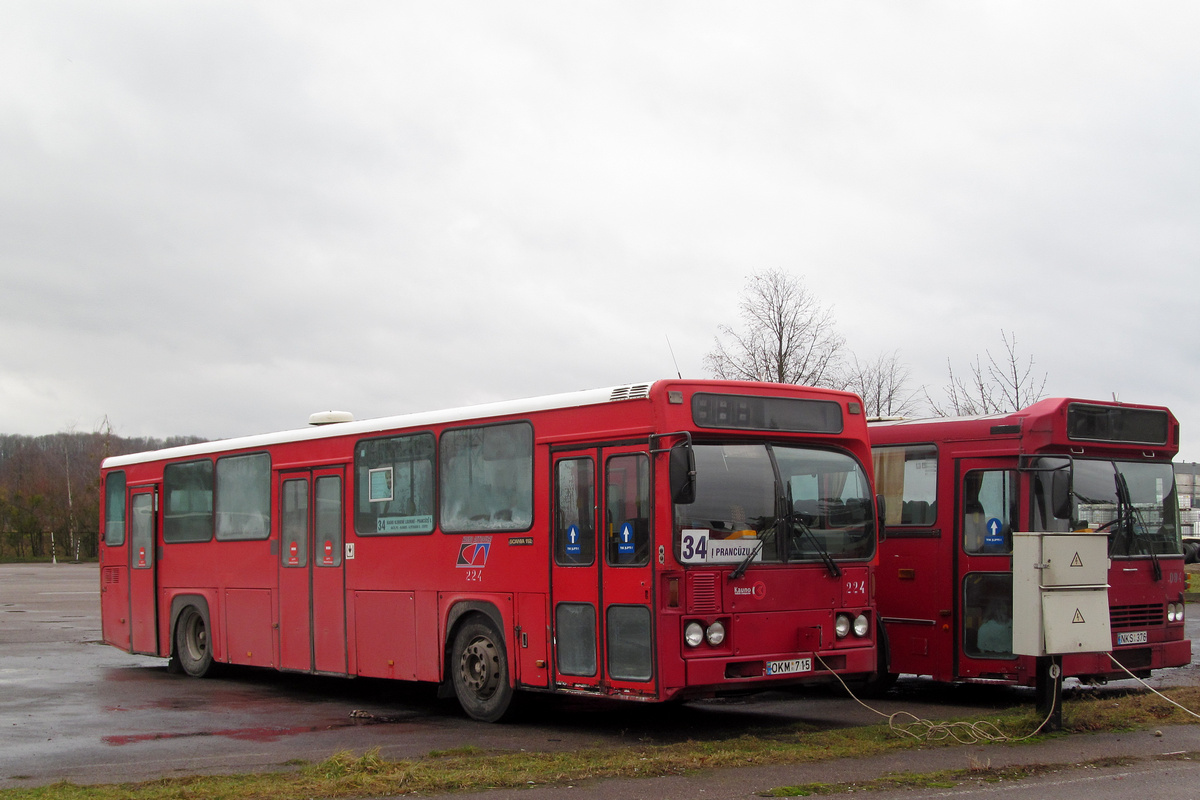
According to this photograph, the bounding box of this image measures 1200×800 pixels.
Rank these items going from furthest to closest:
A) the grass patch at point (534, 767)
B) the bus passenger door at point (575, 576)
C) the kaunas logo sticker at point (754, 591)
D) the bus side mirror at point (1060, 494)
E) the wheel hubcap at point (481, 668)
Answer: the bus side mirror at point (1060, 494)
the wheel hubcap at point (481, 668)
the bus passenger door at point (575, 576)
the kaunas logo sticker at point (754, 591)
the grass patch at point (534, 767)

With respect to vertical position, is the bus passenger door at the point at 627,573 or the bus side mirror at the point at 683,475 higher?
the bus side mirror at the point at 683,475

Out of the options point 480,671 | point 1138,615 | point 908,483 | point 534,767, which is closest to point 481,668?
point 480,671

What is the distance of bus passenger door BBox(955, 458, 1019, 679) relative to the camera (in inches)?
461

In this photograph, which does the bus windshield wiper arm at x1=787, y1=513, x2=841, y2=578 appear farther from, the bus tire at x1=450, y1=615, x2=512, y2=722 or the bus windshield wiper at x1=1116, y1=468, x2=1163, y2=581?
the bus windshield wiper at x1=1116, y1=468, x2=1163, y2=581

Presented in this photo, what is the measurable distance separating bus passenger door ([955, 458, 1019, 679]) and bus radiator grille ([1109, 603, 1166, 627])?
1.07 m

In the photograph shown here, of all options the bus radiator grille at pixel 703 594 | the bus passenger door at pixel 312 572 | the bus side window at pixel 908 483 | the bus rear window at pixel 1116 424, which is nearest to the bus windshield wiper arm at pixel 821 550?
the bus radiator grille at pixel 703 594

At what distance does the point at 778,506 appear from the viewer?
10062mm

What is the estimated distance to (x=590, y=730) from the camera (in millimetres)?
10672

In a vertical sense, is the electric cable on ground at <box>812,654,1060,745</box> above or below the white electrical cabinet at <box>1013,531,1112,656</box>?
below

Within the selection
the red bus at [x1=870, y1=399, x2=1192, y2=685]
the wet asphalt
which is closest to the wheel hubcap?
the wet asphalt

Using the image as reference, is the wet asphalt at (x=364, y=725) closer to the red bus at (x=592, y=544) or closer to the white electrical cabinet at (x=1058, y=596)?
the red bus at (x=592, y=544)

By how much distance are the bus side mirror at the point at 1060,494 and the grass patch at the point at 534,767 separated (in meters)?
2.03

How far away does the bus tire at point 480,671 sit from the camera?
11086 mm

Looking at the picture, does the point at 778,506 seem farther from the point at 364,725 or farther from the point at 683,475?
the point at 364,725
